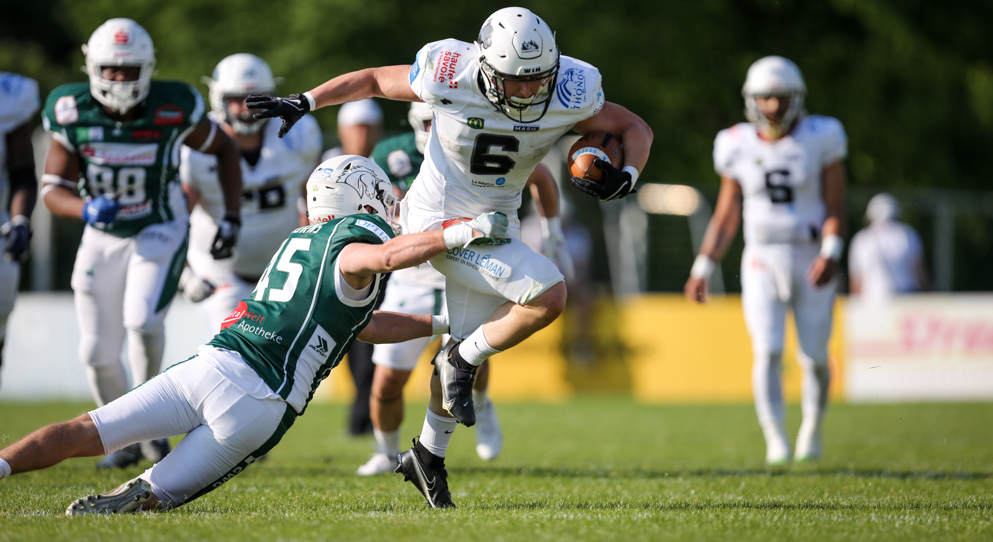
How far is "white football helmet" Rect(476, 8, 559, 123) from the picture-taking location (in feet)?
14.5

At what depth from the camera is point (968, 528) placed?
13.4 ft

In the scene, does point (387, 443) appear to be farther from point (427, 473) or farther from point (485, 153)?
point (485, 153)

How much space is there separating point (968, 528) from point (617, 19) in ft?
52.7

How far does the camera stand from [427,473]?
4742 millimetres

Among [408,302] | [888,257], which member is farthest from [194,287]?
[888,257]

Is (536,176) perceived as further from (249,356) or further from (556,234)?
(249,356)

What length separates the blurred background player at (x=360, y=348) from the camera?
8.29 meters

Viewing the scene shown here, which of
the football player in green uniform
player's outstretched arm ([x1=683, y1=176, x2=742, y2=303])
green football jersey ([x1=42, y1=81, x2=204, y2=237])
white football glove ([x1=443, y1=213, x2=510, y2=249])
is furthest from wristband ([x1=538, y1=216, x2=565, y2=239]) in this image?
white football glove ([x1=443, y1=213, x2=510, y2=249])

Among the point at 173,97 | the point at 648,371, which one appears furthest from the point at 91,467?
the point at 648,371

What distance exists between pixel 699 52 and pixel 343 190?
657 inches

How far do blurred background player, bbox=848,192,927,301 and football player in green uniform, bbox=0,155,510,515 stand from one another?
11.5 metres

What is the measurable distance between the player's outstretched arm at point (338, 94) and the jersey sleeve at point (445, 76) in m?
0.11

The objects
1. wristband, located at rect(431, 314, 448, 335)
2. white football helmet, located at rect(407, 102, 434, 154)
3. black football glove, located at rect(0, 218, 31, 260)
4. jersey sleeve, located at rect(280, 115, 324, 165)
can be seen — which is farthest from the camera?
jersey sleeve, located at rect(280, 115, 324, 165)

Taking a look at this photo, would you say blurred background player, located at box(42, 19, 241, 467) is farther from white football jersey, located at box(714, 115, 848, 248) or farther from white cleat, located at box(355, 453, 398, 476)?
white football jersey, located at box(714, 115, 848, 248)
